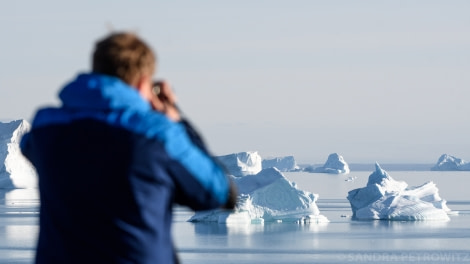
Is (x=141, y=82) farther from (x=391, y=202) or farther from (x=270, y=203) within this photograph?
(x=391, y=202)

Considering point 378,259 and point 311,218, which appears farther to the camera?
point 311,218

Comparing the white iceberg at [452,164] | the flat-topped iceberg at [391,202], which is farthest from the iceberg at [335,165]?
the flat-topped iceberg at [391,202]

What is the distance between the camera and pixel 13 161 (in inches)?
1905

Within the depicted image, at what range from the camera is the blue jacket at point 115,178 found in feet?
5.93

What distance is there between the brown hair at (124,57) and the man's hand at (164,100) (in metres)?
0.09

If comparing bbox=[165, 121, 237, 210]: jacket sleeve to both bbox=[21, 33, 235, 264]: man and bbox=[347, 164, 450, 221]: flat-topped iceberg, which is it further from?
bbox=[347, 164, 450, 221]: flat-topped iceberg

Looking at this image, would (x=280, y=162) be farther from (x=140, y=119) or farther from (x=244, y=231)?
(x=140, y=119)

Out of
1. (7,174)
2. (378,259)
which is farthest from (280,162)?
(378,259)

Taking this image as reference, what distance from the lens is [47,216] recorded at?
1860 millimetres

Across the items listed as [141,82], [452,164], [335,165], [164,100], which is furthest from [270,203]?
[452,164]

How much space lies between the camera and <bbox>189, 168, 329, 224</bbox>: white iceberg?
78.4 ft

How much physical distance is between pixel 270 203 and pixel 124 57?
23042 mm

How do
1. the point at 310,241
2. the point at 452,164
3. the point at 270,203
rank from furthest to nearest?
the point at 452,164 < the point at 270,203 < the point at 310,241

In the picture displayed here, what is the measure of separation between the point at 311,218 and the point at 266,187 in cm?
189
